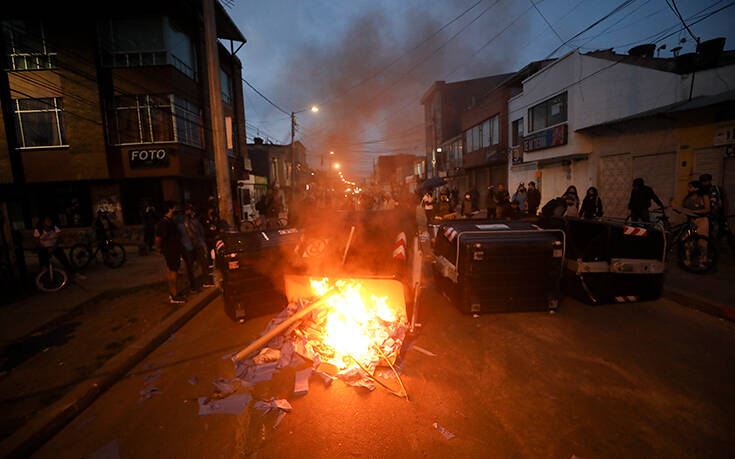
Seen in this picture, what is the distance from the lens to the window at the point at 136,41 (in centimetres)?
1579

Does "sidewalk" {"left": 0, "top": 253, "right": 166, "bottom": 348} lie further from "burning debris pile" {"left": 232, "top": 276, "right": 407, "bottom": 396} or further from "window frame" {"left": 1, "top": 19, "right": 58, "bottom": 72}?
"window frame" {"left": 1, "top": 19, "right": 58, "bottom": 72}

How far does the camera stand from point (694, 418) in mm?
2812

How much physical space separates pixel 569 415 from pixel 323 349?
259cm

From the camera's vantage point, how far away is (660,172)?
40.8 ft

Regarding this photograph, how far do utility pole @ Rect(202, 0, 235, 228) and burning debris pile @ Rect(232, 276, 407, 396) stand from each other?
4.49 metres

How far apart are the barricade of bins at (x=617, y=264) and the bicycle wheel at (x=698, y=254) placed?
1.95 m

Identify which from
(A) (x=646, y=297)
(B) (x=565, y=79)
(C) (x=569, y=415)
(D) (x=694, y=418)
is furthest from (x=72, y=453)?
(B) (x=565, y=79)

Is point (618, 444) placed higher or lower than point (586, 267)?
lower

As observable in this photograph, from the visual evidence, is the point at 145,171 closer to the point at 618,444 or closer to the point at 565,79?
the point at 618,444

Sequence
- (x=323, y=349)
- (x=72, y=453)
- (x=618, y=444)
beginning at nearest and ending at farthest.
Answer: (x=618, y=444) < (x=72, y=453) < (x=323, y=349)

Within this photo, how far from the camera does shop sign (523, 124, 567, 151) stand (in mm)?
17453

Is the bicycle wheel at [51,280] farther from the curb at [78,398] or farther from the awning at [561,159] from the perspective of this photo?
the awning at [561,159]

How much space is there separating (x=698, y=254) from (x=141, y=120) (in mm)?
20428

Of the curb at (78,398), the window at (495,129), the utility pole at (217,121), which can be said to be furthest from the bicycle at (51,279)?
the window at (495,129)
